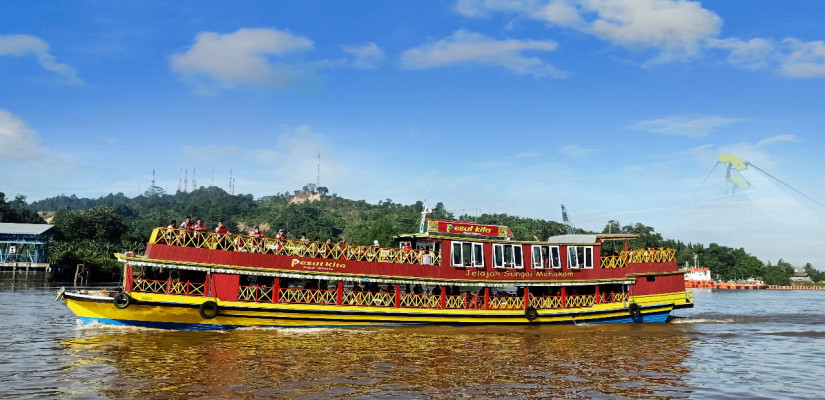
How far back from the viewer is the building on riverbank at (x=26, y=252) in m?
57.8

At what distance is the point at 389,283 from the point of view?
23.3 m

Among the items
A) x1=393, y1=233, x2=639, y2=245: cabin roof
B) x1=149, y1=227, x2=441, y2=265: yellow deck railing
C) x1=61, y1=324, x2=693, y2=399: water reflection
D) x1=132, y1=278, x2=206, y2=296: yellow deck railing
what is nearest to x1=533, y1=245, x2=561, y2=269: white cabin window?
x1=393, y1=233, x2=639, y2=245: cabin roof

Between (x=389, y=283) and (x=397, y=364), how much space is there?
8148 millimetres

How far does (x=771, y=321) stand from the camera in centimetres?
3238

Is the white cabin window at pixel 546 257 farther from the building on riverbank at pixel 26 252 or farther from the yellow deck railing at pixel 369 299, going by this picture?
the building on riverbank at pixel 26 252

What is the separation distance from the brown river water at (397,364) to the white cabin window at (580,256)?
152 inches

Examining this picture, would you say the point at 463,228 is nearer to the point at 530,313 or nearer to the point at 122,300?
the point at 530,313

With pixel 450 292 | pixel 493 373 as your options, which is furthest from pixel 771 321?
pixel 493 373

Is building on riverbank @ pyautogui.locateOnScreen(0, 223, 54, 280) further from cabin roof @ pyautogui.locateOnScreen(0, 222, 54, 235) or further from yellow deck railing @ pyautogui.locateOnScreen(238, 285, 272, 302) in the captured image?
yellow deck railing @ pyautogui.locateOnScreen(238, 285, 272, 302)

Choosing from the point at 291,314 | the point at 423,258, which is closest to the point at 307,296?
the point at 291,314

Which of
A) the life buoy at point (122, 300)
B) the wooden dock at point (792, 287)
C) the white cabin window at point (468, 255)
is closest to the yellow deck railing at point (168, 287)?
the life buoy at point (122, 300)

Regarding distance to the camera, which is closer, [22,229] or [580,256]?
[580,256]

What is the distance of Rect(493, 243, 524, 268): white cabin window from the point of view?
25.1 metres

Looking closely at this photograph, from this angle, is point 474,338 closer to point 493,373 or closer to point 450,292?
point 450,292
